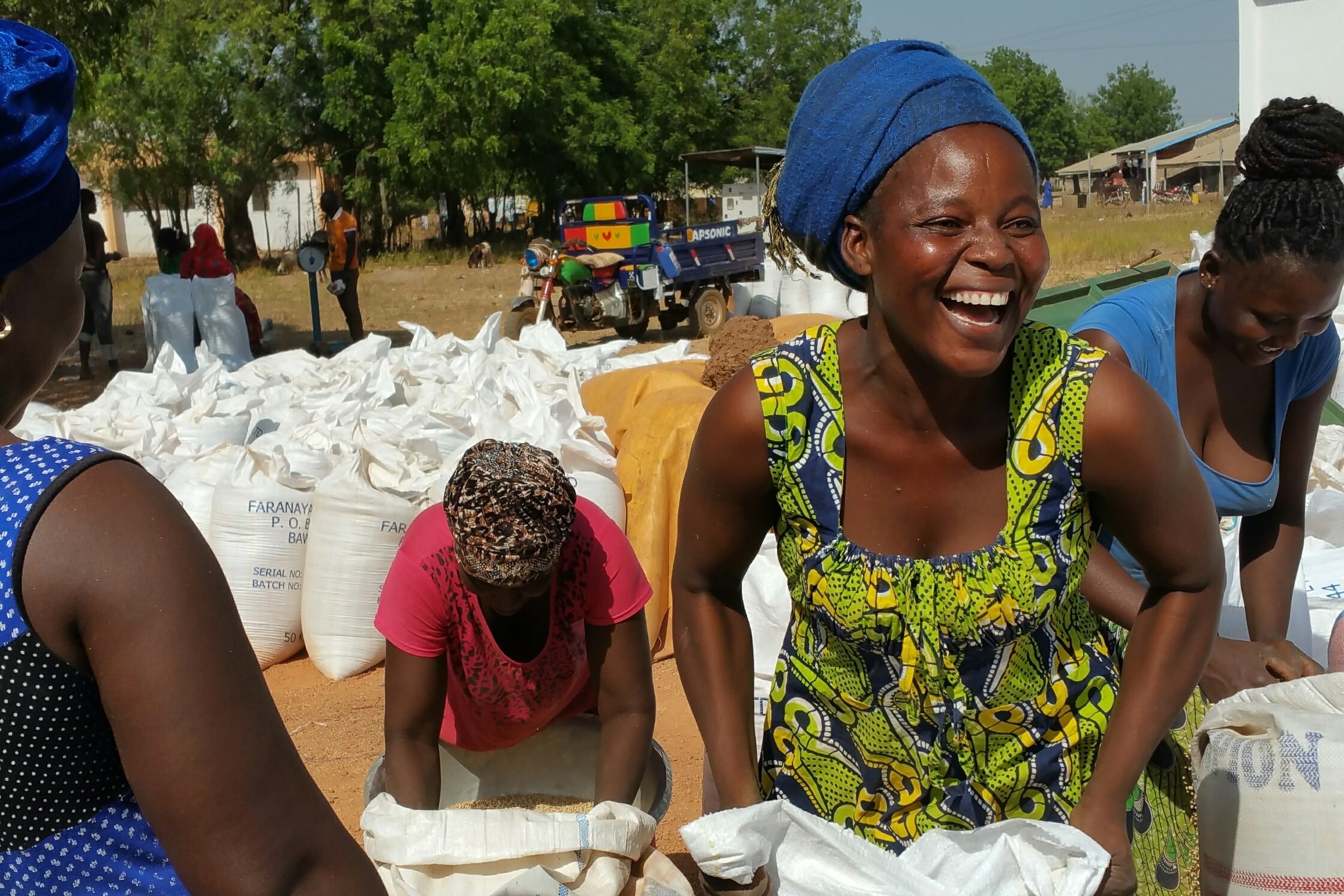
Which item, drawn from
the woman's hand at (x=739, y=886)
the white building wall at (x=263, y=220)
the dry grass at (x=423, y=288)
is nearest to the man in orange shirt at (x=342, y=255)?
the dry grass at (x=423, y=288)

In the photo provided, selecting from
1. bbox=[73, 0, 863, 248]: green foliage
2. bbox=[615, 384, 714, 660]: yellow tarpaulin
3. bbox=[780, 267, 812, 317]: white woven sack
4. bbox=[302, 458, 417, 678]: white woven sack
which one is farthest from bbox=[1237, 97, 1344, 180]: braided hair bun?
bbox=[73, 0, 863, 248]: green foliage

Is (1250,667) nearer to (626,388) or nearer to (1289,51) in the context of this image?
(626,388)

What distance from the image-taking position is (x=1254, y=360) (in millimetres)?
1994

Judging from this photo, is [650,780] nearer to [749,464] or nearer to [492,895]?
[492,895]

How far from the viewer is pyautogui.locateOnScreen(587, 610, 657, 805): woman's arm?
7.64 feet

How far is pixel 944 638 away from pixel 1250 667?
86cm

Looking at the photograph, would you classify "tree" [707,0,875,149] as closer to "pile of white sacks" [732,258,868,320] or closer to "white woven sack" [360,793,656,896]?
"pile of white sacks" [732,258,868,320]

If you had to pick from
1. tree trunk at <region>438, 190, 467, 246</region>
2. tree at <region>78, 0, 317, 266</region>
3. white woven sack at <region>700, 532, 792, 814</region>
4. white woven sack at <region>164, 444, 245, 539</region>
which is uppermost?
tree at <region>78, 0, 317, 266</region>

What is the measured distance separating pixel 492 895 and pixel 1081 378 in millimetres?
1101

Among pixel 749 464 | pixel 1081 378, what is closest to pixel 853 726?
pixel 749 464

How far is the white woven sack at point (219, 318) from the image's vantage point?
9.05m

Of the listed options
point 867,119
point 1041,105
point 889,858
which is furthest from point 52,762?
point 1041,105

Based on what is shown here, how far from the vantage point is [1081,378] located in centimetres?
142

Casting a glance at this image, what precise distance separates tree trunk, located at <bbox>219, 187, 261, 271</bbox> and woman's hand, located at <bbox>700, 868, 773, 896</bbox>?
78.6 feet
